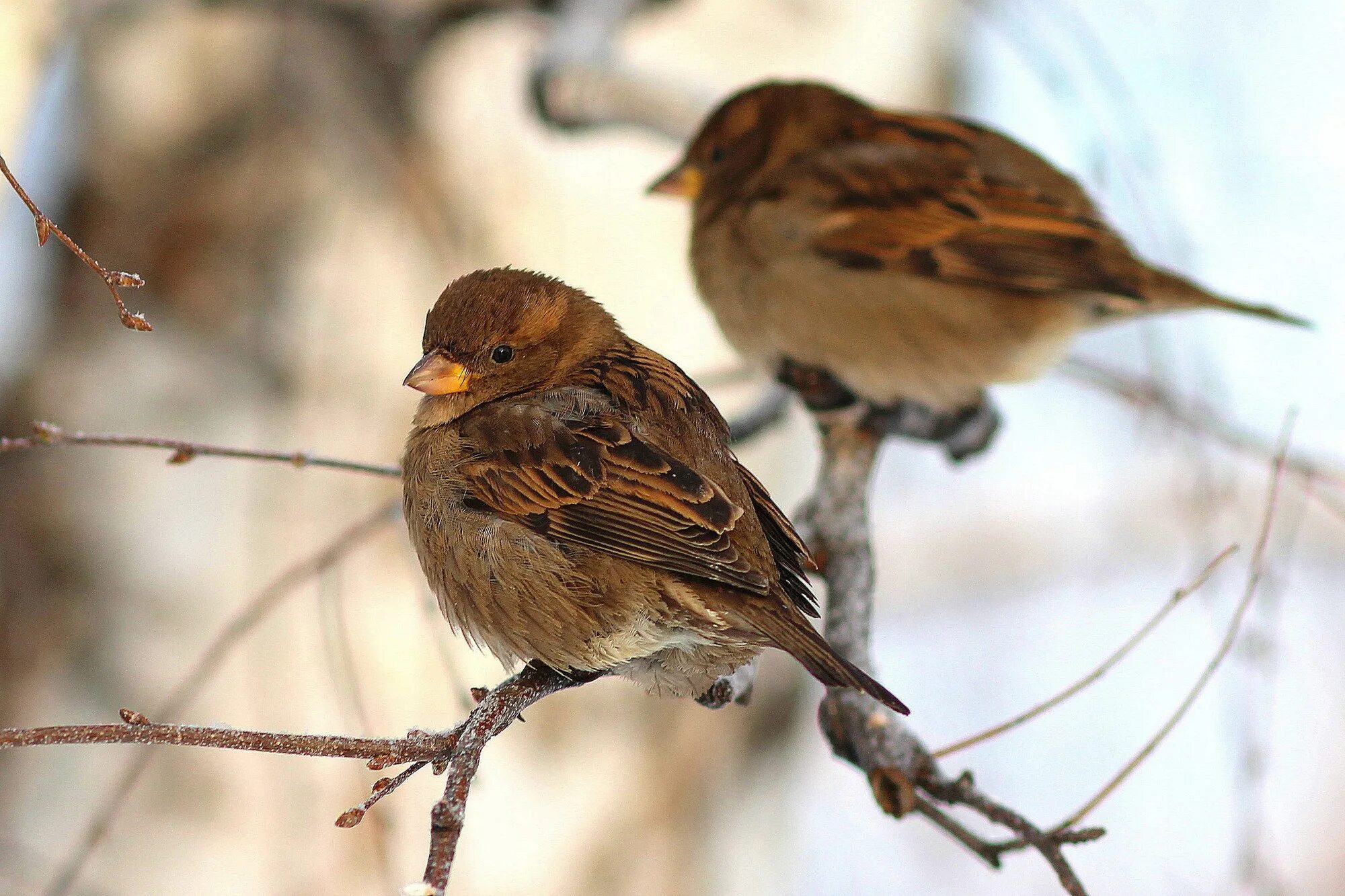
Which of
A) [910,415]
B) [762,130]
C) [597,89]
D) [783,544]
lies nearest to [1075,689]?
[783,544]

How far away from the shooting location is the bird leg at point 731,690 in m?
2.11

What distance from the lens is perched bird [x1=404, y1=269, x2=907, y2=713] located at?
1.95 meters

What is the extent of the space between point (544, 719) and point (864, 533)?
2.05 meters

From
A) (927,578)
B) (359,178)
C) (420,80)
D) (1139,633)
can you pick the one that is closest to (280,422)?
(359,178)

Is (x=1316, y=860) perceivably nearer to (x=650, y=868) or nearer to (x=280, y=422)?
(x=650, y=868)

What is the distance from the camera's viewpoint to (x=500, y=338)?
7.37 feet

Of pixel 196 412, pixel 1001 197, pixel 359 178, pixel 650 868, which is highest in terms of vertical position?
pixel 359 178

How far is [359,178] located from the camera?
407 centimetres

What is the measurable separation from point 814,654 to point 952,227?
2.03m

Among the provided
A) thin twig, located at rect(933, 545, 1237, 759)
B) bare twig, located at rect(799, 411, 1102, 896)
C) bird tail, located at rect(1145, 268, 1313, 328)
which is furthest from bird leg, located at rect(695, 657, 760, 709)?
bird tail, located at rect(1145, 268, 1313, 328)

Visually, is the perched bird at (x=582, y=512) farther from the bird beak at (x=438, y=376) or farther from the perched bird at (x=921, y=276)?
the perched bird at (x=921, y=276)

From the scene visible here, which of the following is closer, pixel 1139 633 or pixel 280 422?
pixel 1139 633

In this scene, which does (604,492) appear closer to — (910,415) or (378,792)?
(378,792)

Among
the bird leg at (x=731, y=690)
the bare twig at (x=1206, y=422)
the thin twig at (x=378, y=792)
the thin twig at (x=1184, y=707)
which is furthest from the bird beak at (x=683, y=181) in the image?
the thin twig at (x=378, y=792)
